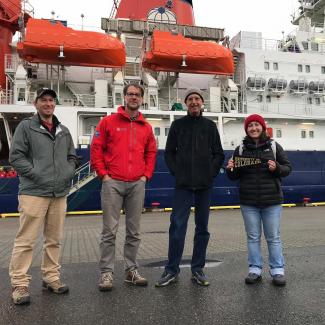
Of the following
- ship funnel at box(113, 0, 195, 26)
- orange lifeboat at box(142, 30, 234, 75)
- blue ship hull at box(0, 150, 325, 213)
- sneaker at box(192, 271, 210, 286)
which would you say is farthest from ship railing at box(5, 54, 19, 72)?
sneaker at box(192, 271, 210, 286)

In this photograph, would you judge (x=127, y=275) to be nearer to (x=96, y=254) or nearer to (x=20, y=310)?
(x=20, y=310)

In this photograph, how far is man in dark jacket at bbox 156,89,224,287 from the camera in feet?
12.2

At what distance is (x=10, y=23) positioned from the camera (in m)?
18.2

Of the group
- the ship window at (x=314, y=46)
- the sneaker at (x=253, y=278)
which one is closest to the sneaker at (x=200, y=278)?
the sneaker at (x=253, y=278)

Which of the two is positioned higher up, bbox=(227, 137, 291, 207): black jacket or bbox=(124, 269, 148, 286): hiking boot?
bbox=(227, 137, 291, 207): black jacket

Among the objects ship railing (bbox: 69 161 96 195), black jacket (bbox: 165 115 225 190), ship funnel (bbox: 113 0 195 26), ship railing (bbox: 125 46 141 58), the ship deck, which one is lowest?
the ship deck

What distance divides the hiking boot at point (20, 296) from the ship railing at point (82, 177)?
Answer: 10411mm

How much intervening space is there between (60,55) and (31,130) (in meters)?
12.2

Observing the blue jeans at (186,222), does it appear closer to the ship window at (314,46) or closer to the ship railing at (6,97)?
the ship railing at (6,97)

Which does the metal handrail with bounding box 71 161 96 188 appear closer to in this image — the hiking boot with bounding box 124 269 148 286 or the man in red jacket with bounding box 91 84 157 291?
the man in red jacket with bounding box 91 84 157 291

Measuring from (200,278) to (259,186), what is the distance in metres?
1.03

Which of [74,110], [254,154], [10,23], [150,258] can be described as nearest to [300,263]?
[254,154]

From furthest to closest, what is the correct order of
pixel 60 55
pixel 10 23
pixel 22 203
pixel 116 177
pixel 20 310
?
pixel 10 23
pixel 60 55
pixel 116 177
pixel 22 203
pixel 20 310

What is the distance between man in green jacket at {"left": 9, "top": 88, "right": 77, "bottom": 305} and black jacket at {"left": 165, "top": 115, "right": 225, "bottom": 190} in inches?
38.5
